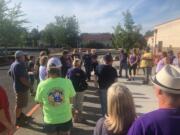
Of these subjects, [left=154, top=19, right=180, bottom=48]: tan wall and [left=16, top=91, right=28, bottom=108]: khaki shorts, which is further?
[left=154, top=19, right=180, bottom=48]: tan wall

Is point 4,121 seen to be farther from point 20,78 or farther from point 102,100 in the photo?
point 102,100

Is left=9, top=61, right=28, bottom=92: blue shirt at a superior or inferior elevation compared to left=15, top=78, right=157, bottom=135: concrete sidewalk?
superior

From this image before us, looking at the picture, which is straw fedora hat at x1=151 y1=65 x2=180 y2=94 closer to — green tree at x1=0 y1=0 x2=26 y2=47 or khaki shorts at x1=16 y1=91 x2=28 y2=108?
khaki shorts at x1=16 y1=91 x2=28 y2=108

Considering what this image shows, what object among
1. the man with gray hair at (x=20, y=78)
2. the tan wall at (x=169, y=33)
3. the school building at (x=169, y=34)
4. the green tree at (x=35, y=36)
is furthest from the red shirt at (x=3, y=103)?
the green tree at (x=35, y=36)

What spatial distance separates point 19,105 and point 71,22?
247 feet

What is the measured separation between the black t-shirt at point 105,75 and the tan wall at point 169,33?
39.9 meters

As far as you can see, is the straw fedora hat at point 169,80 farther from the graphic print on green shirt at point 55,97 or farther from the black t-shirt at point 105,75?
the black t-shirt at point 105,75

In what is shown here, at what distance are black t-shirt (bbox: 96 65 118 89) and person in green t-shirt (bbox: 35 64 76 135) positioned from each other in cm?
352

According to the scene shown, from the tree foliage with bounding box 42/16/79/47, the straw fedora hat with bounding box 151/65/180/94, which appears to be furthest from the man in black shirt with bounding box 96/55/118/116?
the tree foliage with bounding box 42/16/79/47

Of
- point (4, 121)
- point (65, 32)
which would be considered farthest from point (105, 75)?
point (65, 32)

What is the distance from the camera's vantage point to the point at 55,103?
18.9ft

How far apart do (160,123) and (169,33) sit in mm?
52178

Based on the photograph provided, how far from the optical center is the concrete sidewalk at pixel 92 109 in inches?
360

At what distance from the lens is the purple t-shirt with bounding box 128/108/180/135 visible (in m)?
2.95
